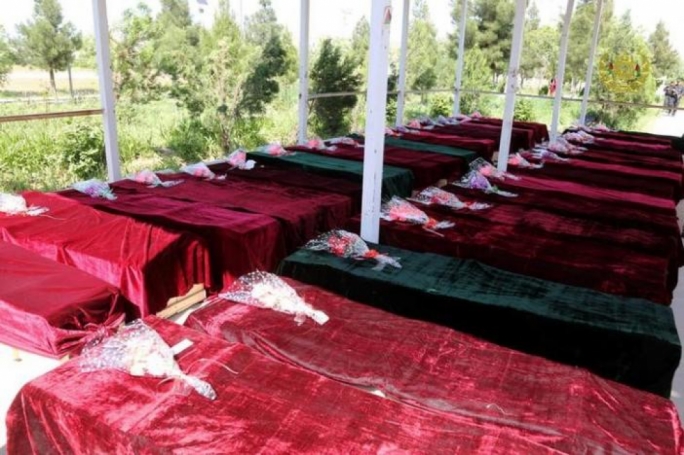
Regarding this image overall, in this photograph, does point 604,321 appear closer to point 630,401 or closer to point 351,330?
point 630,401

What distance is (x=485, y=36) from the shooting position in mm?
15492

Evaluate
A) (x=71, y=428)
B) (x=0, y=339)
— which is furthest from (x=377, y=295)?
(x=0, y=339)

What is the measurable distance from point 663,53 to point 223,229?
608 inches

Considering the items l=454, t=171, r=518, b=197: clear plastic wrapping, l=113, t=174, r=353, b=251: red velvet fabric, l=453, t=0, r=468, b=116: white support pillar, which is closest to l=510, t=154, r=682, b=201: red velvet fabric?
l=454, t=171, r=518, b=197: clear plastic wrapping

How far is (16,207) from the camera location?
351 centimetres

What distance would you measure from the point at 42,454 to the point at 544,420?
158cm

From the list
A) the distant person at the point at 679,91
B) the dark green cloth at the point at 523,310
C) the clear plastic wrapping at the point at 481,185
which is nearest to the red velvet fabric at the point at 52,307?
the dark green cloth at the point at 523,310

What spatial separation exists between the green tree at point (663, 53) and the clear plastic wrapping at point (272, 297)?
1545 cm

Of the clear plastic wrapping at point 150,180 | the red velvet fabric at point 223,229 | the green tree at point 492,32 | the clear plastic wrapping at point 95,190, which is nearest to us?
the red velvet fabric at point 223,229

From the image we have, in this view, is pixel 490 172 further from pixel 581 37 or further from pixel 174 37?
pixel 581 37

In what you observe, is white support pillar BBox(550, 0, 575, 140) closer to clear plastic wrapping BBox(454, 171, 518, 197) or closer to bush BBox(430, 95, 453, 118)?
clear plastic wrapping BBox(454, 171, 518, 197)

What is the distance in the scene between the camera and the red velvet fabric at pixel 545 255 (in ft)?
9.51

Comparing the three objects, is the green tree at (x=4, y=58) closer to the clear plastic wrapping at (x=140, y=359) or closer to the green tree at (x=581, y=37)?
the clear plastic wrapping at (x=140, y=359)

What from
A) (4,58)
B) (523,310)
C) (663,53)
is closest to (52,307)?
(523,310)
